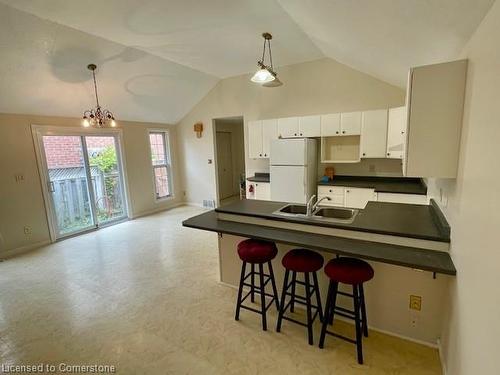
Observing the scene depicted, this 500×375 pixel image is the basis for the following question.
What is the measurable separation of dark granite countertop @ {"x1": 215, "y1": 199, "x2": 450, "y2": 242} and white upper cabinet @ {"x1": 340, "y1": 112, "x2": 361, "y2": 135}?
1686 mm

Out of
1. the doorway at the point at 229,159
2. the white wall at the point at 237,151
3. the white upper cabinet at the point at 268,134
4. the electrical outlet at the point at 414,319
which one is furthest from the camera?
the white wall at the point at 237,151

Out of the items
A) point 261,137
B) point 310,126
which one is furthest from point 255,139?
point 310,126

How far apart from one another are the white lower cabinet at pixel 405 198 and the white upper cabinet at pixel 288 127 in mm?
1715

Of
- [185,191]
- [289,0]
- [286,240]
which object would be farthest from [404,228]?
[185,191]

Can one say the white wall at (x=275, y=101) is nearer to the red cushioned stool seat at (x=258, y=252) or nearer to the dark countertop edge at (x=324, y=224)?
A: the dark countertop edge at (x=324, y=224)

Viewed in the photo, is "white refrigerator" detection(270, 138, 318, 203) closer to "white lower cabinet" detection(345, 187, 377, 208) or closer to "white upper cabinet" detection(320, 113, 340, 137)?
"white upper cabinet" detection(320, 113, 340, 137)

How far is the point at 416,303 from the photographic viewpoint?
1.94 meters

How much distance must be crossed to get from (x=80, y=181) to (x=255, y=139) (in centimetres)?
349

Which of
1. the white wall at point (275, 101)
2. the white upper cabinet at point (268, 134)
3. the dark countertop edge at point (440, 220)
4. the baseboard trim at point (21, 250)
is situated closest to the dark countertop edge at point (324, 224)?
the dark countertop edge at point (440, 220)

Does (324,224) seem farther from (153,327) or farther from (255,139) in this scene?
(255,139)

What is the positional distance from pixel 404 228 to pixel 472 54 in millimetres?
1177

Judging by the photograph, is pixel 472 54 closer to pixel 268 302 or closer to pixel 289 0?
pixel 289 0

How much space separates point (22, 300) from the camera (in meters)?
2.74

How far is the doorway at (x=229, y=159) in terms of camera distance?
7039 millimetres
